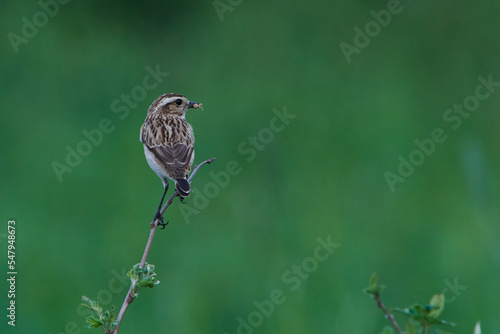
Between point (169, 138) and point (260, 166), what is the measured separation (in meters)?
3.69

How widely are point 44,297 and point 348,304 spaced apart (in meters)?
2.34

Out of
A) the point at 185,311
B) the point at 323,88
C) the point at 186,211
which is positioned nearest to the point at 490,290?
the point at 185,311

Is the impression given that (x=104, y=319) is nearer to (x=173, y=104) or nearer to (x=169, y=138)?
(x=173, y=104)

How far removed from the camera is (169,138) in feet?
15.2

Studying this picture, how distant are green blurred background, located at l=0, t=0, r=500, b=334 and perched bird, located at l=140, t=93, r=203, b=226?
1725mm

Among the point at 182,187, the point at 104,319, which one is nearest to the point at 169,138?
the point at 182,187

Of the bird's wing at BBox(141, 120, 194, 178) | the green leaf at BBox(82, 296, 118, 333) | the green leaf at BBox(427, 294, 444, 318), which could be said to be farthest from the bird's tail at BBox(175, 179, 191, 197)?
the green leaf at BBox(427, 294, 444, 318)

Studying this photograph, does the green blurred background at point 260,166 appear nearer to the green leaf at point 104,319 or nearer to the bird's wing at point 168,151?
the bird's wing at point 168,151

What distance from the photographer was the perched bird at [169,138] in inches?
164

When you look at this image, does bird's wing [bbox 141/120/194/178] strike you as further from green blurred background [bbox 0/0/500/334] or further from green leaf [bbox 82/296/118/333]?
green leaf [bbox 82/296/118/333]

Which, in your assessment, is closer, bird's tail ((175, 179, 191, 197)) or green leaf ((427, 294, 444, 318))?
green leaf ((427, 294, 444, 318))

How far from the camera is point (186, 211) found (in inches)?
293

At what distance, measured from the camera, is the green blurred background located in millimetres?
6258

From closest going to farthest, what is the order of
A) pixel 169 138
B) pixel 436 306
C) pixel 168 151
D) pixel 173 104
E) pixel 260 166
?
pixel 436 306
pixel 173 104
pixel 168 151
pixel 169 138
pixel 260 166
